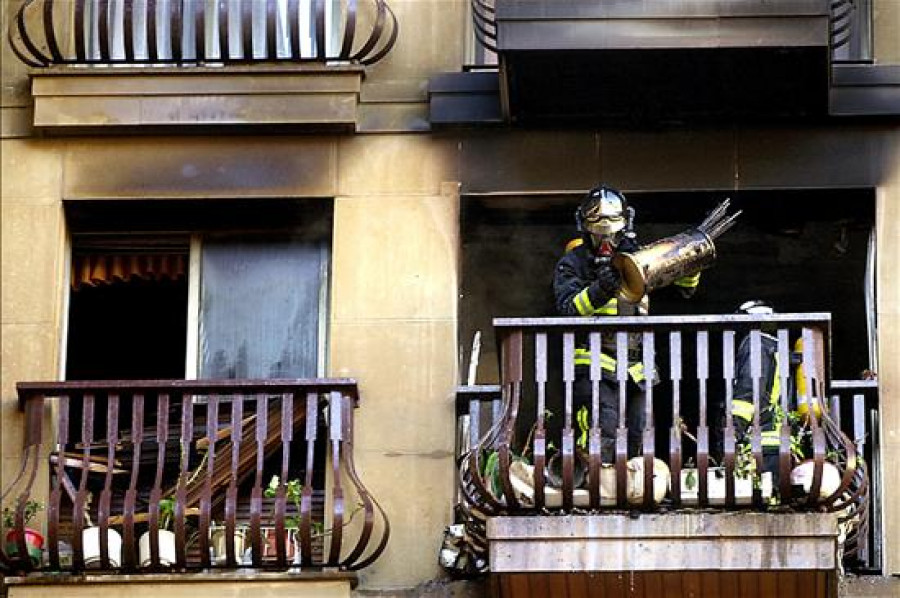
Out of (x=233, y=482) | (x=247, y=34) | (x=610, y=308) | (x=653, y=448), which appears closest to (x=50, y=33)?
(x=247, y=34)

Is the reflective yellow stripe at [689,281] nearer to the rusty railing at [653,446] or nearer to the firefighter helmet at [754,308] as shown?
the firefighter helmet at [754,308]

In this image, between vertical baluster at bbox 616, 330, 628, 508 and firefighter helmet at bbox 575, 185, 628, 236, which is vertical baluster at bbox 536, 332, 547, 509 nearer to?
vertical baluster at bbox 616, 330, 628, 508

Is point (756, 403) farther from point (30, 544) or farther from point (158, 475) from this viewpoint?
point (30, 544)

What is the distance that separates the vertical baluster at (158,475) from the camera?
19047 millimetres

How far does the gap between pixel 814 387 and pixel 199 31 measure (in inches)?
176

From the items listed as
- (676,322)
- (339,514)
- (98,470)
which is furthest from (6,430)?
(676,322)

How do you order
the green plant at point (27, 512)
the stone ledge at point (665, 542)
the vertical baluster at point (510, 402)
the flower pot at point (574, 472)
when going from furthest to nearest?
1. the green plant at point (27, 512)
2. the flower pot at point (574, 472)
3. the vertical baluster at point (510, 402)
4. the stone ledge at point (665, 542)

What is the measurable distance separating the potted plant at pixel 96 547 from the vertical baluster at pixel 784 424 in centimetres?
391

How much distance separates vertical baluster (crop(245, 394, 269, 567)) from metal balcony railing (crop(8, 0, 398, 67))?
2.32 m

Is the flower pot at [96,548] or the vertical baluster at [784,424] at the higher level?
the vertical baluster at [784,424]

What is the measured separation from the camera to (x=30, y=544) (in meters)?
19.4

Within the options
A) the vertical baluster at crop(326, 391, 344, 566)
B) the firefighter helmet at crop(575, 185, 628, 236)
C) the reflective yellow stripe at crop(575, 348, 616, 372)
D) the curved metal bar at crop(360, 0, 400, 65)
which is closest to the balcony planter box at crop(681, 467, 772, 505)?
the reflective yellow stripe at crop(575, 348, 616, 372)

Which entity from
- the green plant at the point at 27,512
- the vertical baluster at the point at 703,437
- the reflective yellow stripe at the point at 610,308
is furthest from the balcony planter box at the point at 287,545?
the vertical baluster at the point at 703,437

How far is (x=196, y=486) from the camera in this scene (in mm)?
19719
